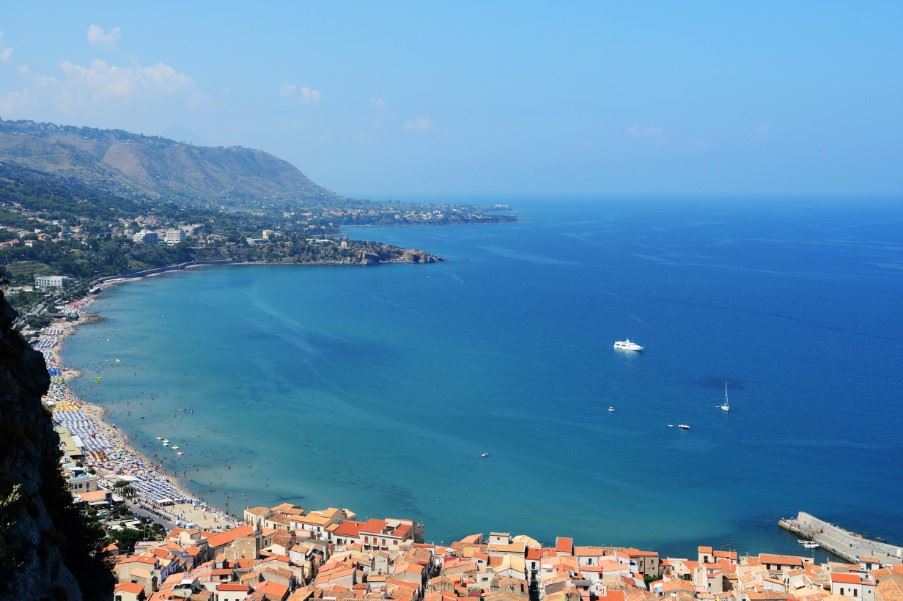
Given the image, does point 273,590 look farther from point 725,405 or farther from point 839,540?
point 725,405

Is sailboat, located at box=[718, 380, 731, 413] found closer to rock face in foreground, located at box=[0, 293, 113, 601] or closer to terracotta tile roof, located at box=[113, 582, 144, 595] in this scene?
terracotta tile roof, located at box=[113, 582, 144, 595]

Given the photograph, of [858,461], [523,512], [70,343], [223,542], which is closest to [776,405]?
[858,461]

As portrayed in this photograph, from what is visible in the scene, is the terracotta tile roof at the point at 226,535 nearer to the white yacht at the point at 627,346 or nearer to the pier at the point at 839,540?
the pier at the point at 839,540

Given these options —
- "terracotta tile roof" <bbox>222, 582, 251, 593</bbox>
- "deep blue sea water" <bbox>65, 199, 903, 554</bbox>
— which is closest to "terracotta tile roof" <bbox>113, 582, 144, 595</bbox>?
"terracotta tile roof" <bbox>222, 582, 251, 593</bbox>

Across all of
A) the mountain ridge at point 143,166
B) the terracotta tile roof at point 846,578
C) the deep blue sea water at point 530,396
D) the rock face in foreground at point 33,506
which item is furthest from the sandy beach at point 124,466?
the mountain ridge at point 143,166

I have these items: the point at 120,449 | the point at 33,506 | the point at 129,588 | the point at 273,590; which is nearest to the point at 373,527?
the point at 273,590

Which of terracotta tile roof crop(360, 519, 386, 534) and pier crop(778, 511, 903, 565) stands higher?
terracotta tile roof crop(360, 519, 386, 534)

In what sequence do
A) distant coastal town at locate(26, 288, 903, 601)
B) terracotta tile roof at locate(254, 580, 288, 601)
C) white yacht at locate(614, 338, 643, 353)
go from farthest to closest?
white yacht at locate(614, 338, 643, 353)
distant coastal town at locate(26, 288, 903, 601)
terracotta tile roof at locate(254, 580, 288, 601)
